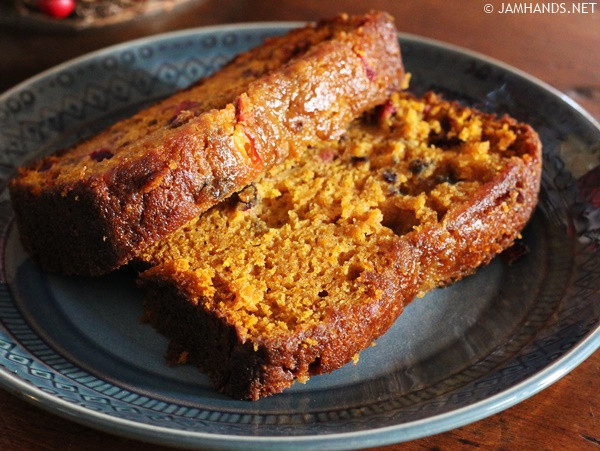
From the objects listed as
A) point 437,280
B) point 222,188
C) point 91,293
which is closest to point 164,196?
point 222,188

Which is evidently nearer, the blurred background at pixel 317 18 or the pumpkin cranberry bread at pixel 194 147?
the pumpkin cranberry bread at pixel 194 147

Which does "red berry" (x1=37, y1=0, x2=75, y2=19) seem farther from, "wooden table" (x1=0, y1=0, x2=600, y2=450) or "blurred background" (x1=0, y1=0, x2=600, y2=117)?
"wooden table" (x1=0, y1=0, x2=600, y2=450)

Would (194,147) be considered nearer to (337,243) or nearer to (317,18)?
(337,243)

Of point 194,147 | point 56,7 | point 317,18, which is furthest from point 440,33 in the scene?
point 194,147

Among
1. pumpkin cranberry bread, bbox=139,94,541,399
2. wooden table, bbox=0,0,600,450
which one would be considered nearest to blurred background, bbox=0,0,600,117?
wooden table, bbox=0,0,600,450

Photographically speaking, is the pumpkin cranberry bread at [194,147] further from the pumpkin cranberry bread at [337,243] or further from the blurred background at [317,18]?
the blurred background at [317,18]

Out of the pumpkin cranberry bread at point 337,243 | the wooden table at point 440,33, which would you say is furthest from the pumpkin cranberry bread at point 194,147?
the wooden table at point 440,33
